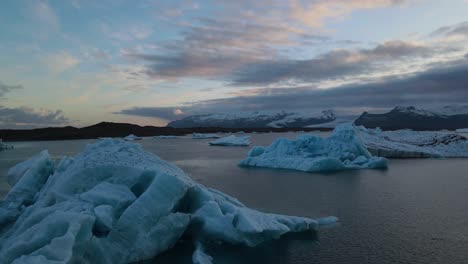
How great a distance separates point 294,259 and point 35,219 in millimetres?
4396

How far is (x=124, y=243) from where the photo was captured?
20.6ft

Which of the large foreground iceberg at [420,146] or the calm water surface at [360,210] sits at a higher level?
the large foreground iceberg at [420,146]

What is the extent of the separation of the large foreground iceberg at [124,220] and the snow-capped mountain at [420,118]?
12663 centimetres

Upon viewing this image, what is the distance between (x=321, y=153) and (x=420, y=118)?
417ft

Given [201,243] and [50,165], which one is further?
[50,165]

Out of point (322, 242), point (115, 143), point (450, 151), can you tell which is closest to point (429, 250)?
point (322, 242)

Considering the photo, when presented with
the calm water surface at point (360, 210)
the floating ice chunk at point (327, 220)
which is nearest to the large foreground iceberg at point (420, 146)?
the calm water surface at point (360, 210)

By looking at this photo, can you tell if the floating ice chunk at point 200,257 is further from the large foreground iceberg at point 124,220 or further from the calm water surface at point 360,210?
the calm water surface at point 360,210

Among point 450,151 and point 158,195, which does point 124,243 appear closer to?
point 158,195

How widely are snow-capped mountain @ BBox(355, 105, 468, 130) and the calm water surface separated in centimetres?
11743

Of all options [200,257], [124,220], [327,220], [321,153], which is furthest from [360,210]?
[321,153]

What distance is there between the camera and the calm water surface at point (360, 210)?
6.60 metres

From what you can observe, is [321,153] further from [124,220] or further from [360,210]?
[124,220]

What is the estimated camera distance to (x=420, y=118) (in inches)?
5202
